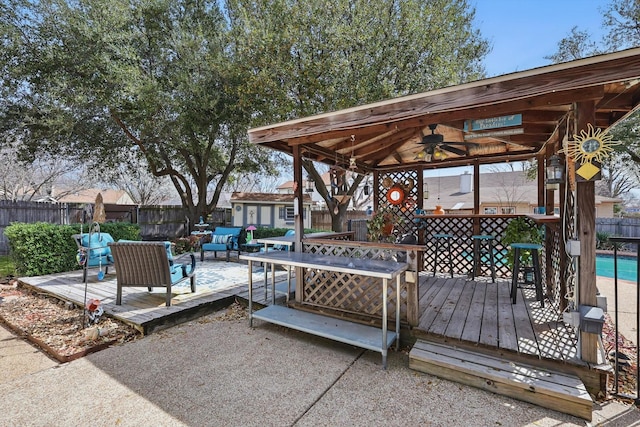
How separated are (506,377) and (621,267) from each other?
10964 mm

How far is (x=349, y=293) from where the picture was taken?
3.84 m

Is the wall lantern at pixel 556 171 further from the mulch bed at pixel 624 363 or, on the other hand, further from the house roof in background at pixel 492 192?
the house roof in background at pixel 492 192

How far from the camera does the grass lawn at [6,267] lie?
21.1 feet

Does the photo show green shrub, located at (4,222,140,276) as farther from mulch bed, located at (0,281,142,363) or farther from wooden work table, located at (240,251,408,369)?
wooden work table, located at (240,251,408,369)

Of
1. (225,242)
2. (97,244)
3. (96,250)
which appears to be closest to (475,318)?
(225,242)

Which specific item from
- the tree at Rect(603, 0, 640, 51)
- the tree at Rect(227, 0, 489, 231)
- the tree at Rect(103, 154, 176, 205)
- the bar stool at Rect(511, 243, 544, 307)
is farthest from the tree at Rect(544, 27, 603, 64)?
the tree at Rect(103, 154, 176, 205)

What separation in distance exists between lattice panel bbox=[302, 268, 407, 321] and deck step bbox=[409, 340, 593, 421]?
2.27 feet

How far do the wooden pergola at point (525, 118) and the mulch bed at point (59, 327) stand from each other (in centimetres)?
249

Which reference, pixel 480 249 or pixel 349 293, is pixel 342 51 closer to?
pixel 480 249

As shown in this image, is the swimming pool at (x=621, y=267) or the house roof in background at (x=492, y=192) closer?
the swimming pool at (x=621, y=267)

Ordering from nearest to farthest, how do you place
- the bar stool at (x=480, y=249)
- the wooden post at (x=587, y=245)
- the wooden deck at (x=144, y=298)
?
the wooden post at (x=587, y=245) < the wooden deck at (x=144, y=298) < the bar stool at (x=480, y=249)

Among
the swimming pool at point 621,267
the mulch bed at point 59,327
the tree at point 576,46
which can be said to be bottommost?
the swimming pool at point 621,267

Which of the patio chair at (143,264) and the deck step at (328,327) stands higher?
the patio chair at (143,264)

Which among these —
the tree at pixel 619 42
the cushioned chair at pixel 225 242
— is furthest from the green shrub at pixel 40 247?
the tree at pixel 619 42
